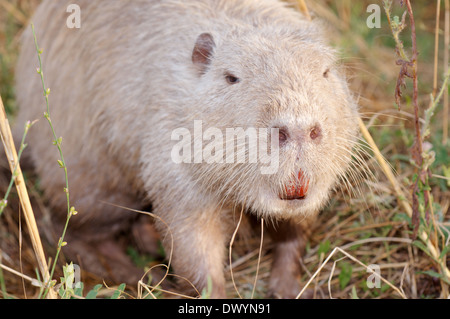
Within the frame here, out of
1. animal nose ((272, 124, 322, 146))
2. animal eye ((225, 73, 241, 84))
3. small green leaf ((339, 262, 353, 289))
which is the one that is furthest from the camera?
small green leaf ((339, 262, 353, 289))

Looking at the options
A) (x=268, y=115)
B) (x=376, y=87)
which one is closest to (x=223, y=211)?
(x=268, y=115)

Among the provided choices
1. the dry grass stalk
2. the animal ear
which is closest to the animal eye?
the animal ear

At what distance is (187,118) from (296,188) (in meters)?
0.71

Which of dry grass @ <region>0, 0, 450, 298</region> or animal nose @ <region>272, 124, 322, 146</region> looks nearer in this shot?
animal nose @ <region>272, 124, 322, 146</region>

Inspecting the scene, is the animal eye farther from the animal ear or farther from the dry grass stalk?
the dry grass stalk

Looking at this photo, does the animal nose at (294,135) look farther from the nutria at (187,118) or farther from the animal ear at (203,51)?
the animal ear at (203,51)

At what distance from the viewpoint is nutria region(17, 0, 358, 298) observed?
2678 millimetres

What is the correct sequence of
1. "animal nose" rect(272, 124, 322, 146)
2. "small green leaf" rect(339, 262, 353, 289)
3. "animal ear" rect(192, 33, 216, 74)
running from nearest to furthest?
"animal nose" rect(272, 124, 322, 146) < "animal ear" rect(192, 33, 216, 74) < "small green leaf" rect(339, 262, 353, 289)

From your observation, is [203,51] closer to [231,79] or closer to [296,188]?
[231,79]

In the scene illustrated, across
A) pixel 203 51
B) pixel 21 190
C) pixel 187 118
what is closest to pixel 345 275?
pixel 187 118

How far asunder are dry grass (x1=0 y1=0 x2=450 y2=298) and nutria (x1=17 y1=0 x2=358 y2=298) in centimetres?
28

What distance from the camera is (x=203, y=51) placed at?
310 centimetres

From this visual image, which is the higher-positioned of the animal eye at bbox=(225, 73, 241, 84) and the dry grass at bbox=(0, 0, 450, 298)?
the animal eye at bbox=(225, 73, 241, 84)
